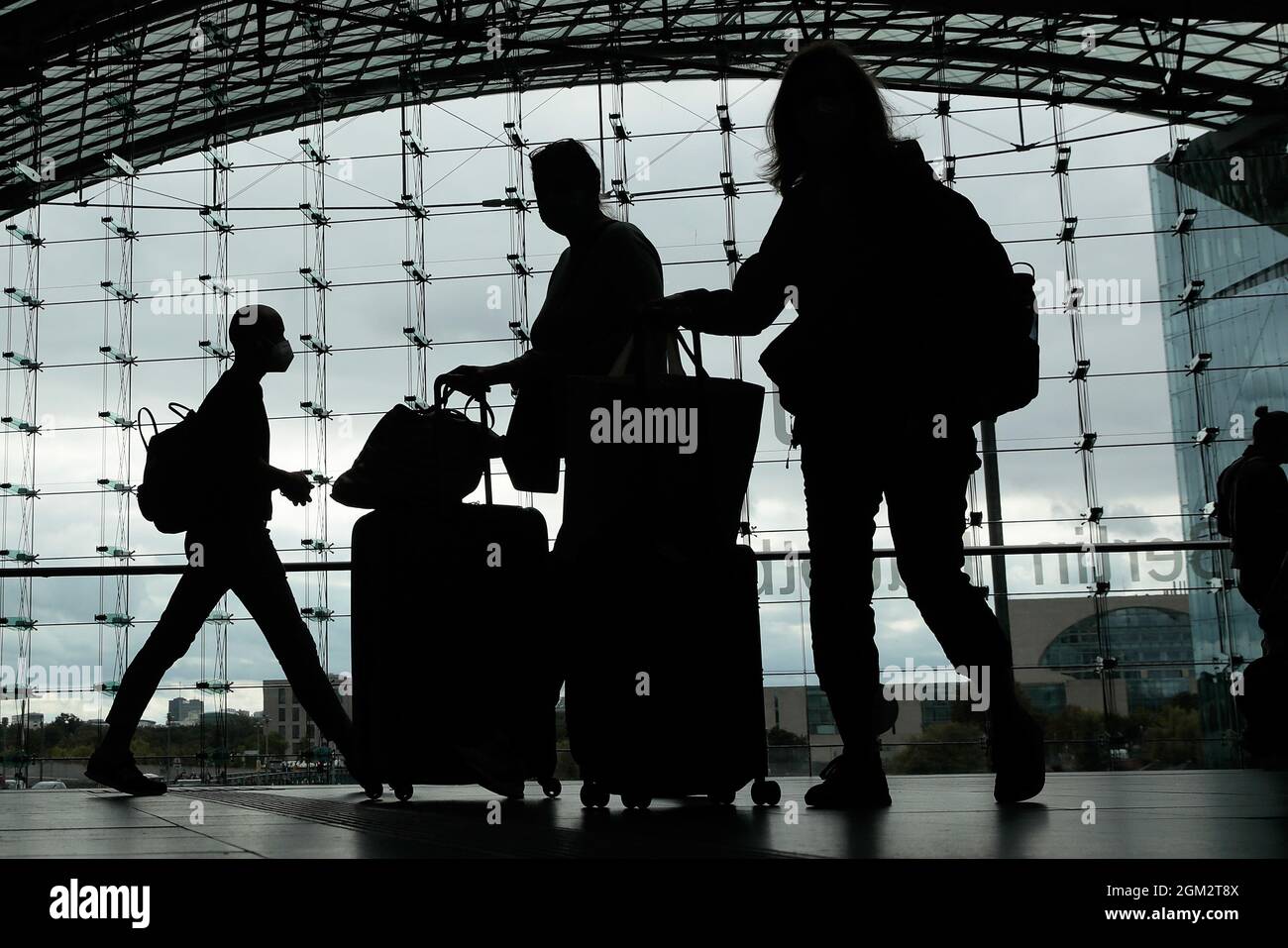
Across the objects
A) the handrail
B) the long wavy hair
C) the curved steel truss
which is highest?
the curved steel truss

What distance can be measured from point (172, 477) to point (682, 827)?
203 cm

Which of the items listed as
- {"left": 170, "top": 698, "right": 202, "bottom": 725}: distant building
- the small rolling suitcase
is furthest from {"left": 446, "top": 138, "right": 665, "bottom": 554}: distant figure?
{"left": 170, "top": 698, "right": 202, "bottom": 725}: distant building

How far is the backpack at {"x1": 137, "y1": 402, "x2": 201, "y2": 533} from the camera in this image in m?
3.19

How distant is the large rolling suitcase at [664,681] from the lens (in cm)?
202

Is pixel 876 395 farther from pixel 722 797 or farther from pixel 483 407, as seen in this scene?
pixel 483 407

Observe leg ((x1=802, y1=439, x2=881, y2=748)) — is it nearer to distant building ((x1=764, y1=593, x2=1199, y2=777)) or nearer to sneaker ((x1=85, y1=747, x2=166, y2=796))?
sneaker ((x1=85, y1=747, x2=166, y2=796))

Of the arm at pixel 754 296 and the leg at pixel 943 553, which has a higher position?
the arm at pixel 754 296

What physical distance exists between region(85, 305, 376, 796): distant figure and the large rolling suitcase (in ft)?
3.96

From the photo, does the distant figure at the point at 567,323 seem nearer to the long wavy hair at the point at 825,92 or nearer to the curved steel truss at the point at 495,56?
the long wavy hair at the point at 825,92

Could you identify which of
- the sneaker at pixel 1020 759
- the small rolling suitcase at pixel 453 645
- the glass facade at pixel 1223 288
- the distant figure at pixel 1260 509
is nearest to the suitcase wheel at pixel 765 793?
the sneaker at pixel 1020 759

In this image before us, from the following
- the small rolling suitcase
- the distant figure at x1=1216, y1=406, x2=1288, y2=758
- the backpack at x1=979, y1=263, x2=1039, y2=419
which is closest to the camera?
the backpack at x1=979, y1=263, x2=1039, y2=419

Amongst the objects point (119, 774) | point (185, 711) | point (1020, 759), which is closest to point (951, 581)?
point (1020, 759)

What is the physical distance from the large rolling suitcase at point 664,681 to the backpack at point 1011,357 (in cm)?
47

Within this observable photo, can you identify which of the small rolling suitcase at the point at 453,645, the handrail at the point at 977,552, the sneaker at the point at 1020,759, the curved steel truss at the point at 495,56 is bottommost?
the sneaker at the point at 1020,759
